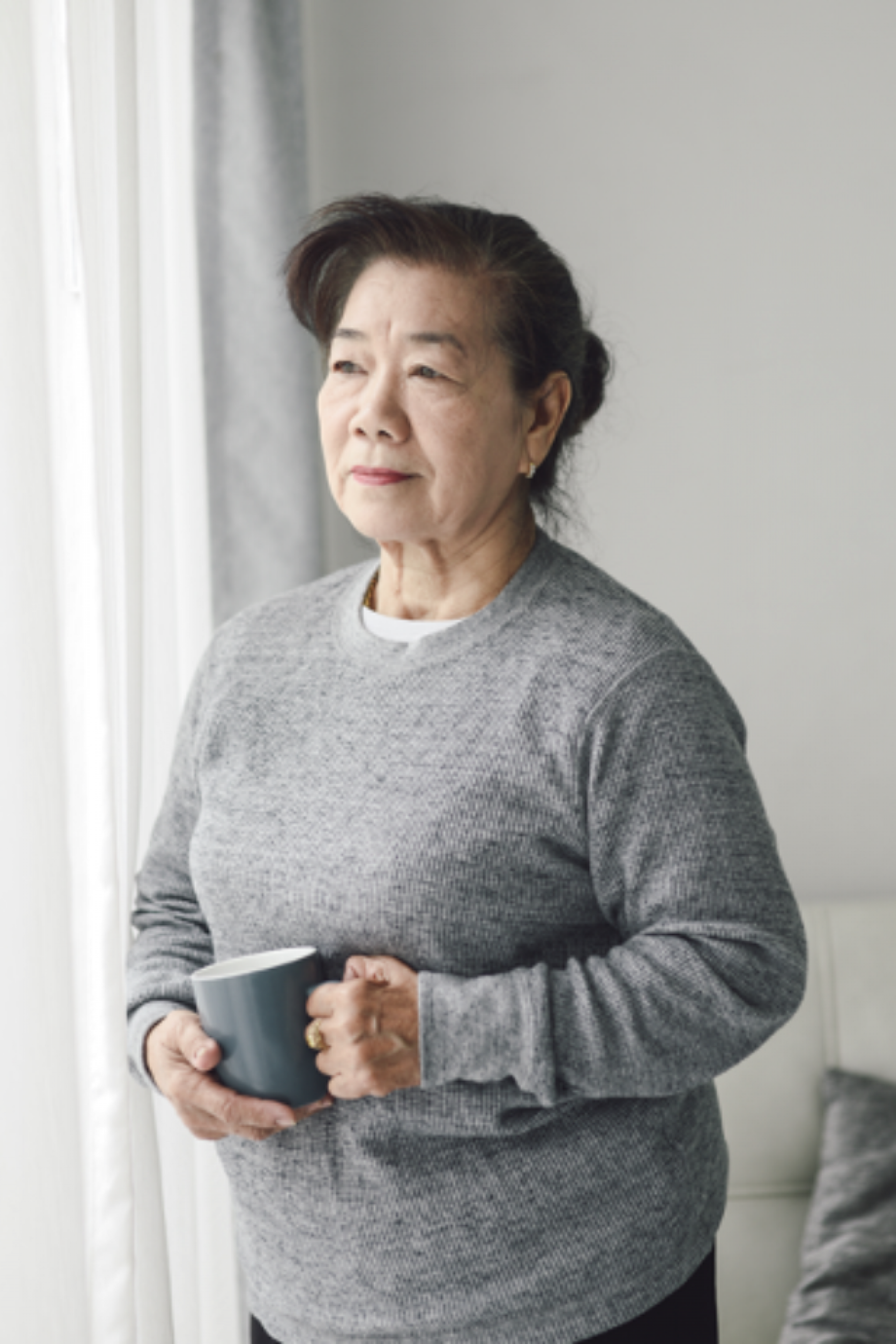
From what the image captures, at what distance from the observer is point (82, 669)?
102 centimetres

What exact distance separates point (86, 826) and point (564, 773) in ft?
1.47

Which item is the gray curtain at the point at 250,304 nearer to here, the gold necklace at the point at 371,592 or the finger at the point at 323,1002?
the gold necklace at the point at 371,592

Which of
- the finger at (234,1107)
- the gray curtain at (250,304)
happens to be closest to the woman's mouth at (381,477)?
the finger at (234,1107)

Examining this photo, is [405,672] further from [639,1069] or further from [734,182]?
[734,182]

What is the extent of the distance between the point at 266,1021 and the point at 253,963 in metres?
0.06

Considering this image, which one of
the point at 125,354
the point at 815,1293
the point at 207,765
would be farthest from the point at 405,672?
the point at 815,1293

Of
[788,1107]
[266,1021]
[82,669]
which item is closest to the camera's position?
[266,1021]

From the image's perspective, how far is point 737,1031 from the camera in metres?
0.81

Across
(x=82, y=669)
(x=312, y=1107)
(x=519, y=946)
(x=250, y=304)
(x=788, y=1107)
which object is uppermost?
(x=250, y=304)

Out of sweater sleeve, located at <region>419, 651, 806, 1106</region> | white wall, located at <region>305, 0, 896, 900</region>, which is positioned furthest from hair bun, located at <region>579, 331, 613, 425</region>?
white wall, located at <region>305, 0, 896, 900</region>

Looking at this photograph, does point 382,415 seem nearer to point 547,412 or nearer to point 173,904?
point 547,412

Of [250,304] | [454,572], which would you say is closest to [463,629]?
[454,572]

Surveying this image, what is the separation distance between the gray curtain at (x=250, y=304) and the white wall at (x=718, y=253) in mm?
392

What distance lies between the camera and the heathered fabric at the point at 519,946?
0.79 meters
